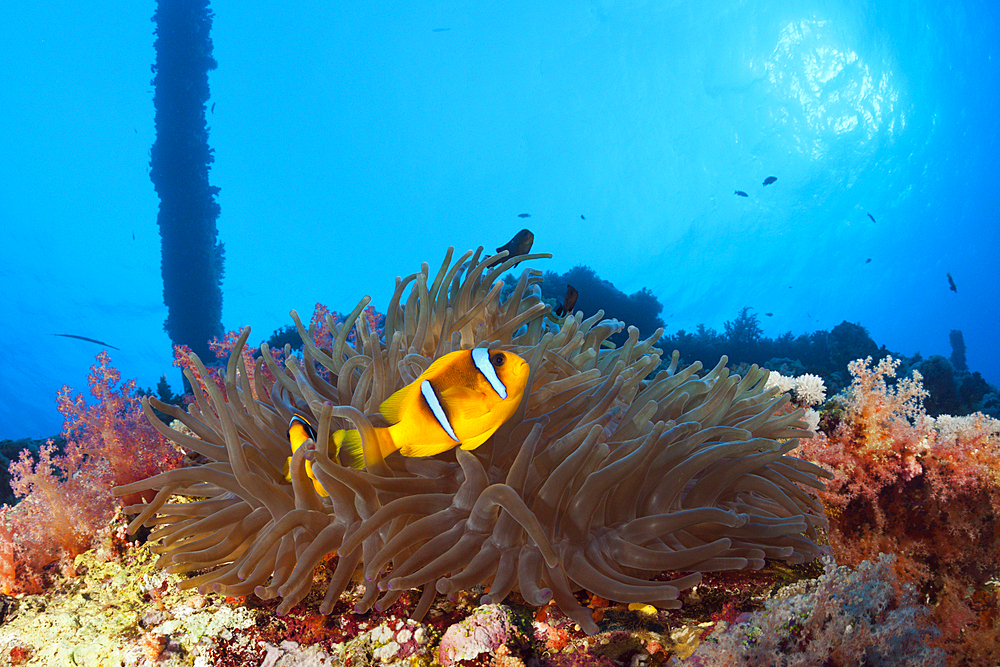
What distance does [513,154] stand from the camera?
39.2 m

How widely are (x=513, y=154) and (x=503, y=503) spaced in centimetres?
4111

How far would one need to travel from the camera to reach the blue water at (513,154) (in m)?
31.9

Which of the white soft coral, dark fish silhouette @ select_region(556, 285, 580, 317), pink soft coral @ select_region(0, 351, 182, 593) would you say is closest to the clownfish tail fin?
pink soft coral @ select_region(0, 351, 182, 593)

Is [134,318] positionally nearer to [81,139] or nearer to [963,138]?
[81,139]

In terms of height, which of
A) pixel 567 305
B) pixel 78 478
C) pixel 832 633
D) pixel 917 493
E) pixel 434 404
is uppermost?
pixel 567 305

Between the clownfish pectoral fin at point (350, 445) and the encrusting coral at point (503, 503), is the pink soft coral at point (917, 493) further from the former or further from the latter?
the clownfish pectoral fin at point (350, 445)

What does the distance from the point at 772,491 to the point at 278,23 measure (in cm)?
4458

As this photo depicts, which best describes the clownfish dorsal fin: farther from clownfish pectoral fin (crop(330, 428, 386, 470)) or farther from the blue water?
the blue water

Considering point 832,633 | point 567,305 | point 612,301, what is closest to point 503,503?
point 832,633

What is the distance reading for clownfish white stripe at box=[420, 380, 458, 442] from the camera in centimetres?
121

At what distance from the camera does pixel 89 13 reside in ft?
103

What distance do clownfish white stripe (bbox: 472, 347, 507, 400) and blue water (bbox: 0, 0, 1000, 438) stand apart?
32.6 meters

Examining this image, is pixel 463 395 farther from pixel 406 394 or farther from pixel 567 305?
pixel 567 305

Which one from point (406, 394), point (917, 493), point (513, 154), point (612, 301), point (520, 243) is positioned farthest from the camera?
point (513, 154)
